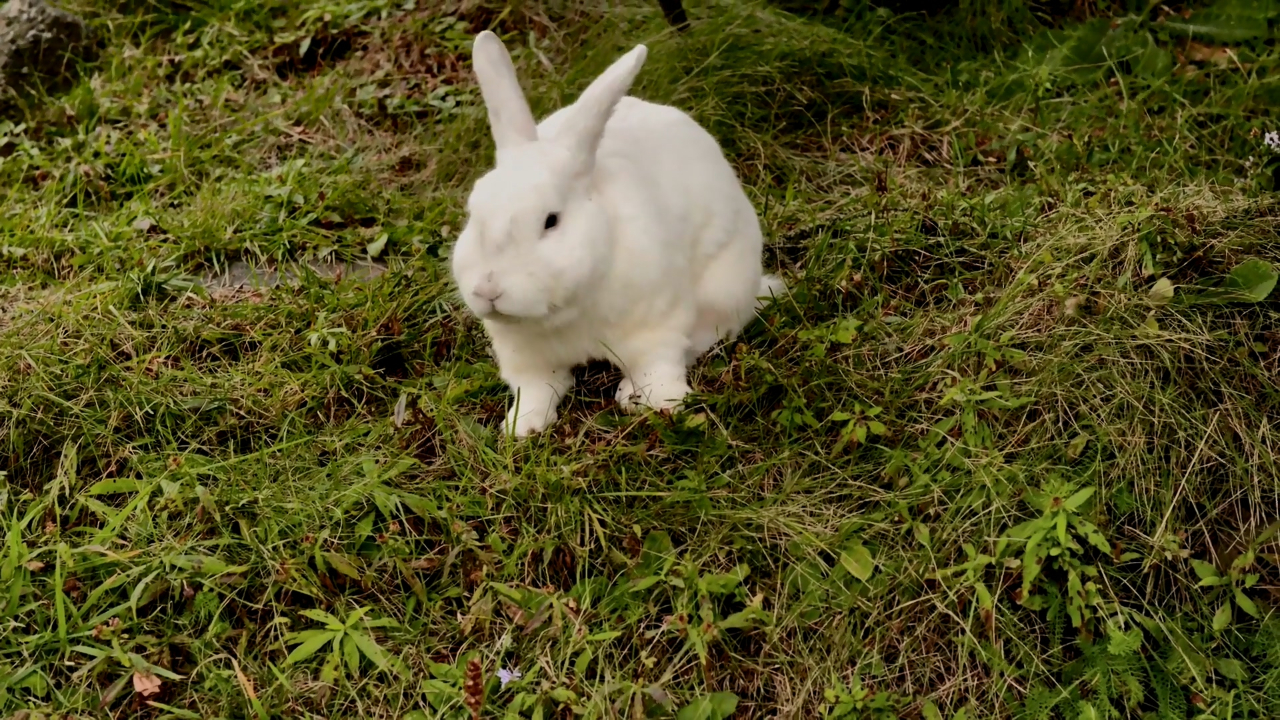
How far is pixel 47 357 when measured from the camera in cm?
329

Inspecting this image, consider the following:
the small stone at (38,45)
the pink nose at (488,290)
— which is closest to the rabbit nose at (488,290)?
the pink nose at (488,290)

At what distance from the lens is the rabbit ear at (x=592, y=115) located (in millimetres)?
2740

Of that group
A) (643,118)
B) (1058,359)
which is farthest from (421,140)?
(1058,359)

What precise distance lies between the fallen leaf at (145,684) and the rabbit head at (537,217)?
107 cm

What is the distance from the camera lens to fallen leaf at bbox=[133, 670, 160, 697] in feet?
8.13

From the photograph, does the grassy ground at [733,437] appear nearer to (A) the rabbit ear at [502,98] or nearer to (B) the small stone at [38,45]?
(B) the small stone at [38,45]

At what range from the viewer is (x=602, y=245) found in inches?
106

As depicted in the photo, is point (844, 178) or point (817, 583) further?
point (844, 178)

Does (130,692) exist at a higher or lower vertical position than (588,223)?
lower

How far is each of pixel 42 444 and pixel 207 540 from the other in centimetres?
70

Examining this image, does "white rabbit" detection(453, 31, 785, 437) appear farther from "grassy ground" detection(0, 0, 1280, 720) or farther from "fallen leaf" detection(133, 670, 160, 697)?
"fallen leaf" detection(133, 670, 160, 697)

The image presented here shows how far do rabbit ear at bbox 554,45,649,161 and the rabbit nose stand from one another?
1.28 ft

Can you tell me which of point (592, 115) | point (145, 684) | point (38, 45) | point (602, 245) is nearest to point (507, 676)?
point (145, 684)

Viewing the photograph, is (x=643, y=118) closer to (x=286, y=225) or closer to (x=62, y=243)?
(x=286, y=225)
